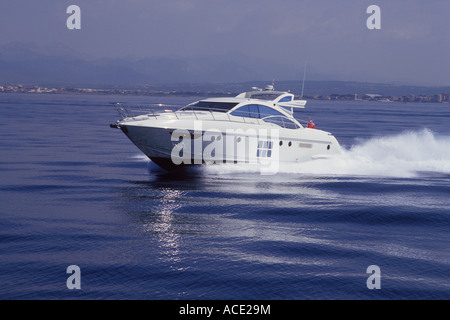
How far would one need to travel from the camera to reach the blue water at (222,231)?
9539 millimetres

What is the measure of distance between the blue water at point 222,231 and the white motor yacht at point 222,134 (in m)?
0.77

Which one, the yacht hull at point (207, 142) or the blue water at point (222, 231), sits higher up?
the yacht hull at point (207, 142)

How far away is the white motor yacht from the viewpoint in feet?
63.9

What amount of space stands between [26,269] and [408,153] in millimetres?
24206

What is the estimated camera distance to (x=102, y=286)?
936 centimetres

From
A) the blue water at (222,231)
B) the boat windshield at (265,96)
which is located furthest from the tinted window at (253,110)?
the boat windshield at (265,96)

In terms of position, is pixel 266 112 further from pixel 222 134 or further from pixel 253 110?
pixel 222 134

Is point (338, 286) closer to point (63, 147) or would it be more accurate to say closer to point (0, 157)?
point (0, 157)

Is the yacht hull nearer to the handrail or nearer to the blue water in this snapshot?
the handrail

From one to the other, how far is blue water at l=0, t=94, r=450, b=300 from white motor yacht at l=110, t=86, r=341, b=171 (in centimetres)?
77

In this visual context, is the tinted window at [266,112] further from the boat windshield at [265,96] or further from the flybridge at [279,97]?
the boat windshield at [265,96]

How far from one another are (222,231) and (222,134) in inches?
283

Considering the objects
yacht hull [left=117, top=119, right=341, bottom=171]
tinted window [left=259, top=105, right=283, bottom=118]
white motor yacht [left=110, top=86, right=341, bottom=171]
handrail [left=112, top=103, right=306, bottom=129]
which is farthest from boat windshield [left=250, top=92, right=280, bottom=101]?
yacht hull [left=117, top=119, right=341, bottom=171]

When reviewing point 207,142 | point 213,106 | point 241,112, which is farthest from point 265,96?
point 207,142
